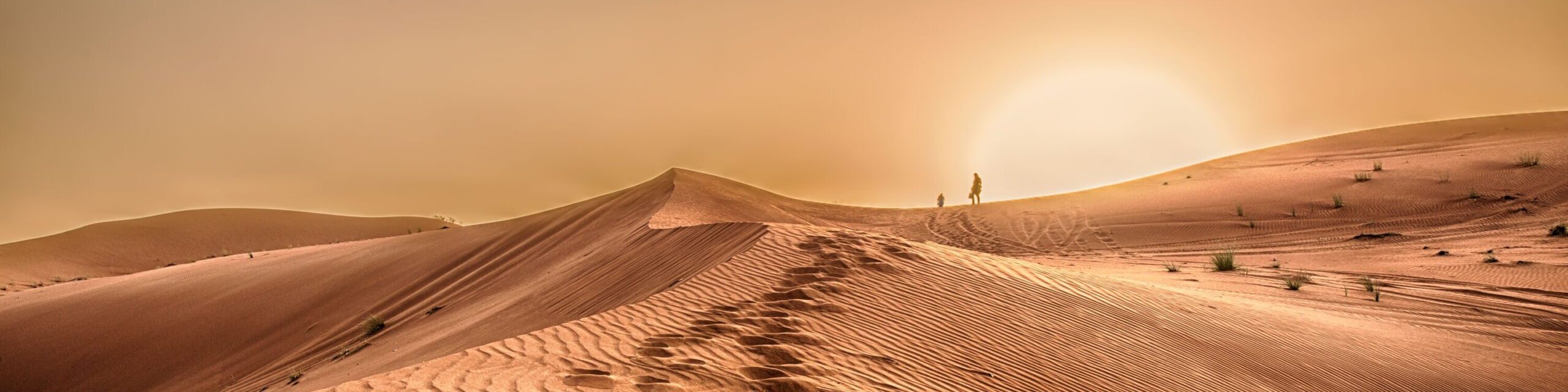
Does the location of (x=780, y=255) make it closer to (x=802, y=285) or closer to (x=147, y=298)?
(x=802, y=285)

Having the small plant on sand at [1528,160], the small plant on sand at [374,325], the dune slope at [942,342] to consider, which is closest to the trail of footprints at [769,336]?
the dune slope at [942,342]

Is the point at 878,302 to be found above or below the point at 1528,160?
below

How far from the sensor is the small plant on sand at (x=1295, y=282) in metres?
11.1

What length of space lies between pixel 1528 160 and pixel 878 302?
20.1m

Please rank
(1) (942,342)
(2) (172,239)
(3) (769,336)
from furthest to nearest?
(2) (172,239) → (1) (942,342) → (3) (769,336)

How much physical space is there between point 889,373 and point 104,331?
1528 cm

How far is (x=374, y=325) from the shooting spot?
39.3ft

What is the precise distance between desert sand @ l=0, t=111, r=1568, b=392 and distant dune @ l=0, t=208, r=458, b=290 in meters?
17.1

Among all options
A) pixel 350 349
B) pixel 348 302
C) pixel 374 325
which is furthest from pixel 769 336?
pixel 348 302

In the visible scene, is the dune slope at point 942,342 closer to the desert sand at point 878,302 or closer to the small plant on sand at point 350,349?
the desert sand at point 878,302

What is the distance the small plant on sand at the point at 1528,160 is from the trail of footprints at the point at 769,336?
18276mm

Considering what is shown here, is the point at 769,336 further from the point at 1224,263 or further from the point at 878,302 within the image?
the point at 1224,263

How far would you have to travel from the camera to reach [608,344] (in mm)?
5934

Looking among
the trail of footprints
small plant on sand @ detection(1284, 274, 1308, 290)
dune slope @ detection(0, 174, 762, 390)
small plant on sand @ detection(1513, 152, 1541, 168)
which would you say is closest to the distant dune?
dune slope @ detection(0, 174, 762, 390)
